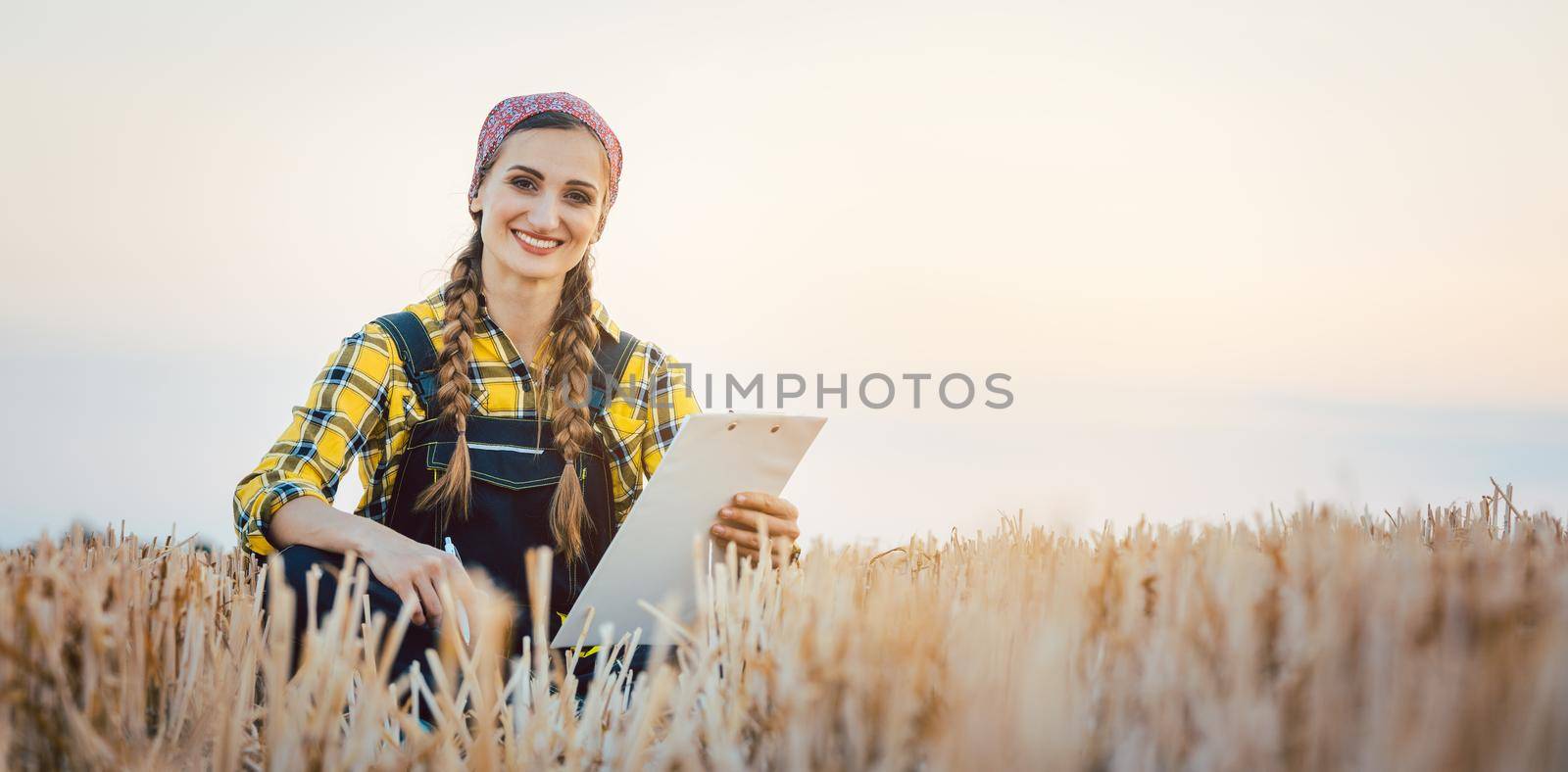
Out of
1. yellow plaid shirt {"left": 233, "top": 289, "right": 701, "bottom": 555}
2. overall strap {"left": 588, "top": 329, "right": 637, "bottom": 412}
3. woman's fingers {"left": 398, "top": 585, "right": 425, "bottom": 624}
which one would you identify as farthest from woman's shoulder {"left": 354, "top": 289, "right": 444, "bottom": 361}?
woman's fingers {"left": 398, "top": 585, "right": 425, "bottom": 624}

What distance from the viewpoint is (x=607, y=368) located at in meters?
3.85

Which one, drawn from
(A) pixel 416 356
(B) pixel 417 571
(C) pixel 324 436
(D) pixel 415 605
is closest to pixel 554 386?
(A) pixel 416 356

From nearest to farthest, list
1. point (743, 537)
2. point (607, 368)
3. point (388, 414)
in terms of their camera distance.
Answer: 1. point (743, 537)
2. point (388, 414)
3. point (607, 368)

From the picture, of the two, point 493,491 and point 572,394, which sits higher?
point 572,394

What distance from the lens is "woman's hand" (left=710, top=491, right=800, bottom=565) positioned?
2867 millimetres

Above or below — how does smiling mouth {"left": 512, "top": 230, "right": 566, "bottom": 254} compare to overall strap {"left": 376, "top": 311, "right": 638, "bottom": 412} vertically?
above

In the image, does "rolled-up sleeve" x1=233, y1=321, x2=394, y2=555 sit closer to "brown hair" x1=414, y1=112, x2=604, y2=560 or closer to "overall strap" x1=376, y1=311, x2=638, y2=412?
"overall strap" x1=376, y1=311, x2=638, y2=412

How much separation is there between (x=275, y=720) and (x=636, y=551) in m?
1.15

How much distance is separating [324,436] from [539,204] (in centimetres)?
104

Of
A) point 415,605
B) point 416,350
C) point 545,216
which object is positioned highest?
point 545,216

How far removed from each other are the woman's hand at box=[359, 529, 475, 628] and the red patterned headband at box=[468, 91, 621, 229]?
66.8 inches

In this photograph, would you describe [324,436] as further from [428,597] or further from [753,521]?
[753,521]

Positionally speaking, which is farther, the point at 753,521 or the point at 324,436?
the point at 324,436

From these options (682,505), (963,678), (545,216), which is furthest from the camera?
(545,216)
